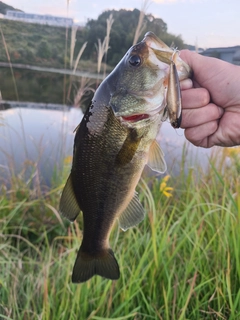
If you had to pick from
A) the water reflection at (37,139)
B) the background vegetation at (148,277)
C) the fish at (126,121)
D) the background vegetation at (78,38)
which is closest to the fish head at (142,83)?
the fish at (126,121)

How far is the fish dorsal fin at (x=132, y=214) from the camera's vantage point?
136 centimetres

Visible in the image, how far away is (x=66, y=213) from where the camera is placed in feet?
4.25

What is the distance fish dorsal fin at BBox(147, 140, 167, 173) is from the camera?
1.27 meters

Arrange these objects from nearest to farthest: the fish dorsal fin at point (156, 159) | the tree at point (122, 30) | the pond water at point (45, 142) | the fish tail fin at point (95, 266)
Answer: the fish dorsal fin at point (156, 159), the fish tail fin at point (95, 266), the pond water at point (45, 142), the tree at point (122, 30)

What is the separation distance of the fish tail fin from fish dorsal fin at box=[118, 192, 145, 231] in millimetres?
157

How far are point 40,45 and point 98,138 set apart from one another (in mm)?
4713

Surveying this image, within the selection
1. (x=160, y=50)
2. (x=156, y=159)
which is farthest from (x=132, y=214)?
(x=160, y=50)

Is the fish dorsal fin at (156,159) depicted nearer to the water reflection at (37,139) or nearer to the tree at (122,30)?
the water reflection at (37,139)

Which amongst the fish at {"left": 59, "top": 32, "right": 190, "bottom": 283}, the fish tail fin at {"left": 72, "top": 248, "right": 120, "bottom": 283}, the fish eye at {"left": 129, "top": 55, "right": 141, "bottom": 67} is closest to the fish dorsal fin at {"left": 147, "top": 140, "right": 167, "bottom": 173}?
the fish at {"left": 59, "top": 32, "right": 190, "bottom": 283}

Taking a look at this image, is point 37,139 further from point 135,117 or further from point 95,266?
point 135,117

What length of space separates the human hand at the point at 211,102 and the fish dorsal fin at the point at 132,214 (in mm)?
454

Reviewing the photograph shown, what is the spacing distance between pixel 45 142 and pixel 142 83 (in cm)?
347

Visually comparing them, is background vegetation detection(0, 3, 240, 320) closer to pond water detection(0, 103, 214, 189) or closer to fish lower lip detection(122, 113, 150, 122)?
Answer: pond water detection(0, 103, 214, 189)

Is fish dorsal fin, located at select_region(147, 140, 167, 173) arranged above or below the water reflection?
above
